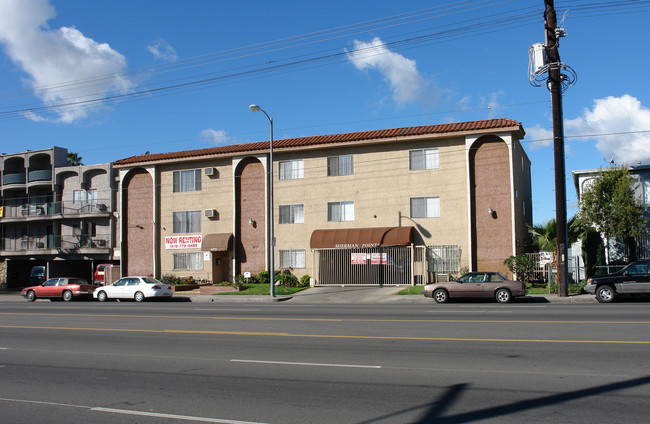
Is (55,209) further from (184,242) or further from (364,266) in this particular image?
(364,266)

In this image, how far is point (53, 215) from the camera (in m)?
45.0

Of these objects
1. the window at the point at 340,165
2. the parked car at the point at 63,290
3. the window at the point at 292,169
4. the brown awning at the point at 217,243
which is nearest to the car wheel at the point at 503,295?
the window at the point at 340,165

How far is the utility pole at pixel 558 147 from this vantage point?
2314cm

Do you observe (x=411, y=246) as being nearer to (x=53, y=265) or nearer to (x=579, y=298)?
(x=579, y=298)

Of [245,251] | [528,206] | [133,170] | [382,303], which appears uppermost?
[133,170]

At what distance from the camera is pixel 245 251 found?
1409 inches

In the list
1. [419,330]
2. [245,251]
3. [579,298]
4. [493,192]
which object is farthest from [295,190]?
[419,330]

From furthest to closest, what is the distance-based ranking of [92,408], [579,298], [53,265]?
[53,265] → [579,298] → [92,408]

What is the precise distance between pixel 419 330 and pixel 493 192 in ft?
60.5

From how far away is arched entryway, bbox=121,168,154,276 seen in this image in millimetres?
38844

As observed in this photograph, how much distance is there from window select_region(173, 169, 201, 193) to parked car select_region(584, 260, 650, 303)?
25.5 meters

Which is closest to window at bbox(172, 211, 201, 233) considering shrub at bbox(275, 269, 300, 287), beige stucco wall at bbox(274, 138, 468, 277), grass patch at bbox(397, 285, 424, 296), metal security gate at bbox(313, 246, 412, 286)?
beige stucco wall at bbox(274, 138, 468, 277)

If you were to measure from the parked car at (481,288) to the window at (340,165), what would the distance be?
12154 millimetres

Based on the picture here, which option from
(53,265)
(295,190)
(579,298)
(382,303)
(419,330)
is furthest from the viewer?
(53,265)
